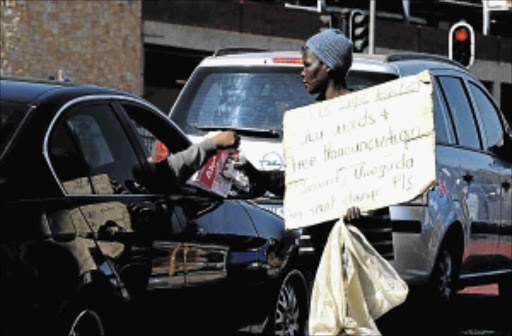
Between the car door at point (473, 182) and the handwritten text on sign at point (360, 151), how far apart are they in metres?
4.68

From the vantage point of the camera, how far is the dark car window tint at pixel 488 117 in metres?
11.7

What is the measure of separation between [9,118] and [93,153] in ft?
2.09

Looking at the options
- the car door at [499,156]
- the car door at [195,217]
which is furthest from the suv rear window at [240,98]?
the car door at [195,217]

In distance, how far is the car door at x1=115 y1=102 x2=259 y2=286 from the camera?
23.2ft

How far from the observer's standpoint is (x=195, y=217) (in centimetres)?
723

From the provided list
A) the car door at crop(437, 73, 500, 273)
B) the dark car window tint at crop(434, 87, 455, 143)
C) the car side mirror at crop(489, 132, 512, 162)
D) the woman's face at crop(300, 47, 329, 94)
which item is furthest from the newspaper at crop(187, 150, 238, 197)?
the car side mirror at crop(489, 132, 512, 162)

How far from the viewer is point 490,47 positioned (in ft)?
170

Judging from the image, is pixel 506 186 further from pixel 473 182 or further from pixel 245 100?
pixel 245 100

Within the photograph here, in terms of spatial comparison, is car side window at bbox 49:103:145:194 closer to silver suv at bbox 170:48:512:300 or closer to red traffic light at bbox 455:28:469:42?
silver suv at bbox 170:48:512:300

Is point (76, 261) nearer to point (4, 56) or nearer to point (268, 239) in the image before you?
point (268, 239)

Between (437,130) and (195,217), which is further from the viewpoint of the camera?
(437,130)

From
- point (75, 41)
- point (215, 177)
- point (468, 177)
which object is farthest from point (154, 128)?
point (75, 41)

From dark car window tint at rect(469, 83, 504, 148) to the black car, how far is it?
12.8 ft

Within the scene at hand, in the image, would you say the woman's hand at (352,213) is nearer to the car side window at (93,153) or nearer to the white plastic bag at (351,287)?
the white plastic bag at (351,287)
